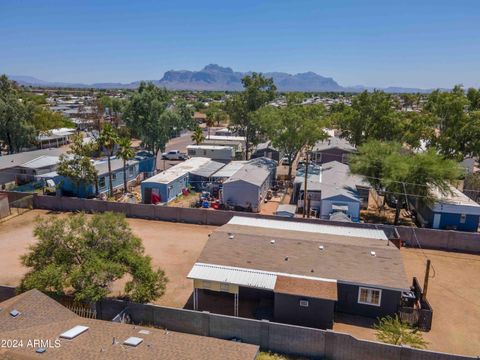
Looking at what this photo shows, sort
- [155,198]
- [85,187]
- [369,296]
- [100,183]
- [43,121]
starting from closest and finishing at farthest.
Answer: [369,296] → [155,198] → [85,187] → [100,183] → [43,121]

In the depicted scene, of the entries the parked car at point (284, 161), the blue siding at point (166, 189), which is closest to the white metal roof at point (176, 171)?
the blue siding at point (166, 189)

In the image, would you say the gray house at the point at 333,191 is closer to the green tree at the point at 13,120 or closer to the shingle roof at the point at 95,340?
the shingle roof at the point at 95,340

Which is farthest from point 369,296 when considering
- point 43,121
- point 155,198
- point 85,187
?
point 43,121

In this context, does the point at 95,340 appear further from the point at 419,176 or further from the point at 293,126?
the point at 293,126

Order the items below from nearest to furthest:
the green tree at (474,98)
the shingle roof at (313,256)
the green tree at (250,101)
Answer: the shingle roof at (313,256) → the green tree at (250,101) → the green tree at (474,98)

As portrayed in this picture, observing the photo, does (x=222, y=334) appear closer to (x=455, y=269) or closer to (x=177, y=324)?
(x=177, y=324)

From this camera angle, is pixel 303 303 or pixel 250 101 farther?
pixel 250 101
